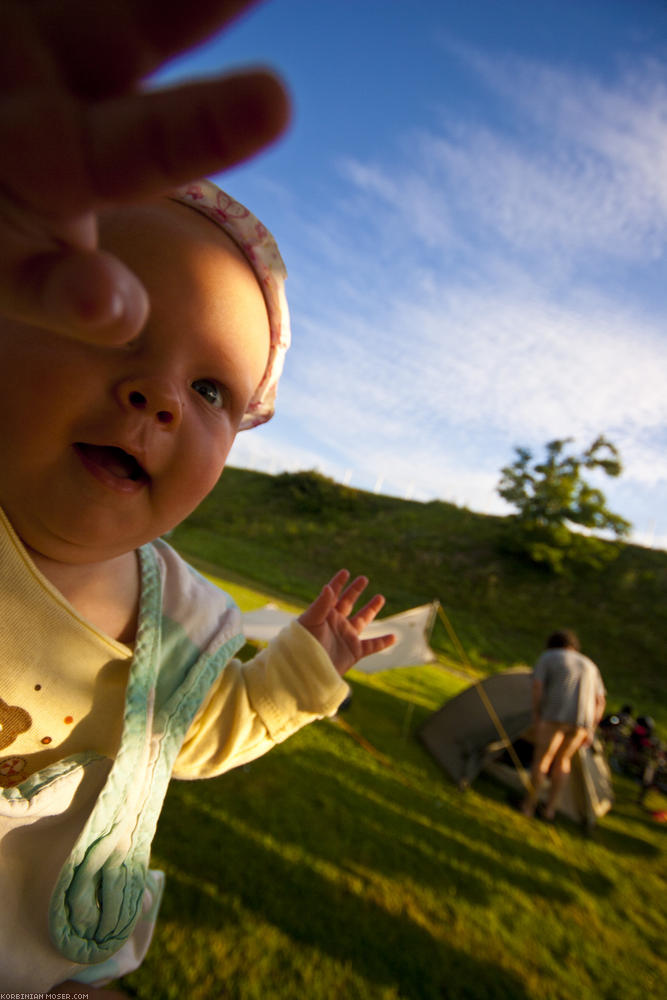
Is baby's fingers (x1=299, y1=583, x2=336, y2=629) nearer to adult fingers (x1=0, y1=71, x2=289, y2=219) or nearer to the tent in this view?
adult fingers (x1=0, y1=71, x2=289, y2=219)

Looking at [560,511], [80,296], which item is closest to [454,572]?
[560,511]

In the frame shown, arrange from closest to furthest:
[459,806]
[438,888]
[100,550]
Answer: [100,550]
[438,888]
[459,806]

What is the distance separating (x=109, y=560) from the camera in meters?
1.04

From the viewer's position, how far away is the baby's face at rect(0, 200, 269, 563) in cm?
71

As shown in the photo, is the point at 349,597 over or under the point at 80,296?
under

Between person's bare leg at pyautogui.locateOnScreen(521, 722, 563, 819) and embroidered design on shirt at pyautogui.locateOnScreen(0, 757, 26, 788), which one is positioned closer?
embroidered design on shirt at pyautogui.locateOnScreen(0, 757, 26, 788)

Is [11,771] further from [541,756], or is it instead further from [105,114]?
[541,756]

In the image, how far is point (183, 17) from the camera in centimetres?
33

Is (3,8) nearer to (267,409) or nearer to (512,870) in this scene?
(267,409)

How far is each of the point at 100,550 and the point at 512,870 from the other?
4610mm

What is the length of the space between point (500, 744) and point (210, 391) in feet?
19.7

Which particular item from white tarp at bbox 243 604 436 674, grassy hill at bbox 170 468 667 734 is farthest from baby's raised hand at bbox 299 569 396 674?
grassy hill at bbox 170 468 667 734

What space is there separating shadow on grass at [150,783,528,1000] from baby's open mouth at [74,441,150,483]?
252 cm

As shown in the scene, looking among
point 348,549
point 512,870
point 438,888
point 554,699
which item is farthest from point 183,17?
point 348,549
